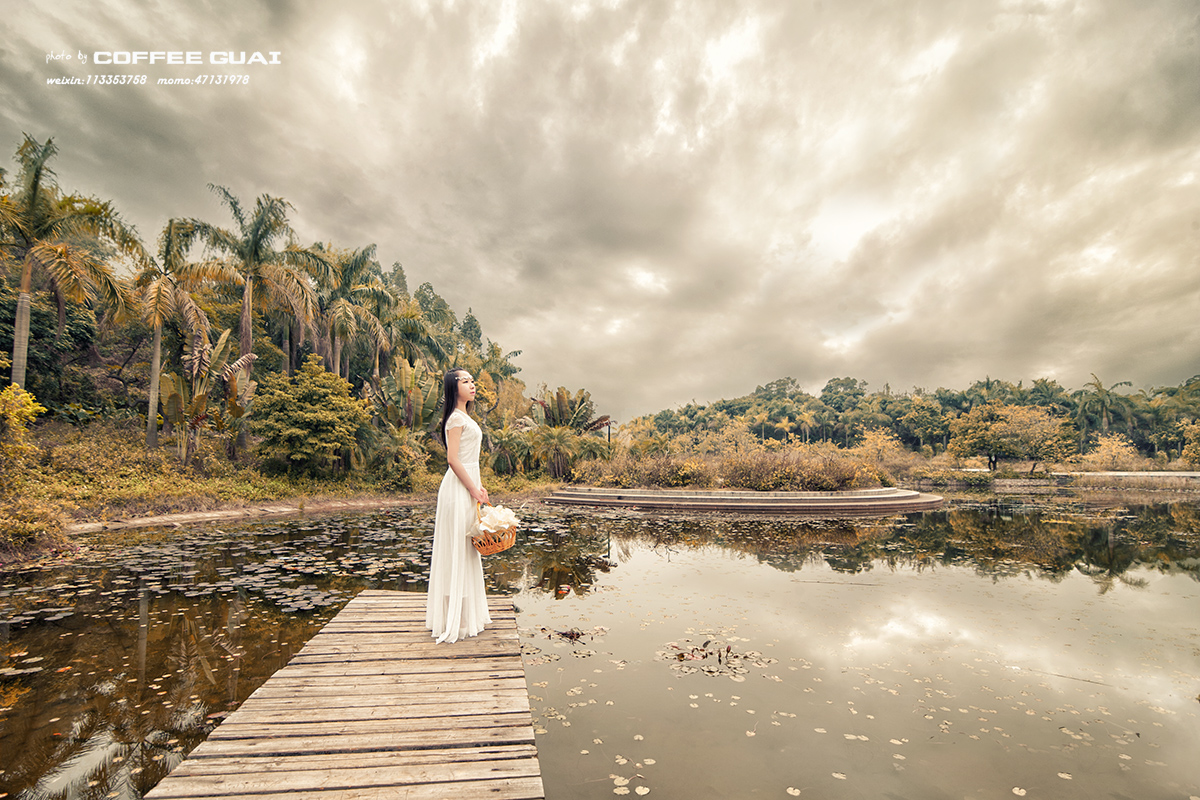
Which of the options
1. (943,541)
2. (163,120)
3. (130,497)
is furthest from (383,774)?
(163,120)

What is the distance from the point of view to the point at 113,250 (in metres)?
21.3

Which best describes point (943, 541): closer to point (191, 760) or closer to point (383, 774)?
point (383, 774)

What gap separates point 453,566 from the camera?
3564mm

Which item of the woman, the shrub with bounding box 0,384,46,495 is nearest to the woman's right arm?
the woman

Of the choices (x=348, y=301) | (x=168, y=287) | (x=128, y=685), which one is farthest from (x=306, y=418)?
(x=128, y=685)

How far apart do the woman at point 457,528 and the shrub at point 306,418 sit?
1378 centimetres

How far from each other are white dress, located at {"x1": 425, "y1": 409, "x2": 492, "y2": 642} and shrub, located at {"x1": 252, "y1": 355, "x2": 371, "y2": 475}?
13.8 metres

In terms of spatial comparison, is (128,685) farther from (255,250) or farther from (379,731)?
(255,250)

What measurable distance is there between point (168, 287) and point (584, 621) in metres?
16.9

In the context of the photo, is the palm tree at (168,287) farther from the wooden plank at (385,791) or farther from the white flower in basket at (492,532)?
the wooden plank at (385,791)

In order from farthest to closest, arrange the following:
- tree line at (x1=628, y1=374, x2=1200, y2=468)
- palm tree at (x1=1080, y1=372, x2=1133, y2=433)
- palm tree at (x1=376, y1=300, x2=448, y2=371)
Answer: palm tree at (x1=1080, y1=372, x2=1133, y2=433), tree line at (x1=628, y1=374, x2=1200, y2=468), palm tree at (x1=376, y1=300, x2=448, y2=371)

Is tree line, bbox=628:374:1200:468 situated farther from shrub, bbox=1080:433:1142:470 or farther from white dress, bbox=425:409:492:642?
white dress, bbox=425:409:492:642

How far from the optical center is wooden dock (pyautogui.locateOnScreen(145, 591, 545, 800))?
1.97m

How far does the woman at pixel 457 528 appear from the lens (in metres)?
3.56
